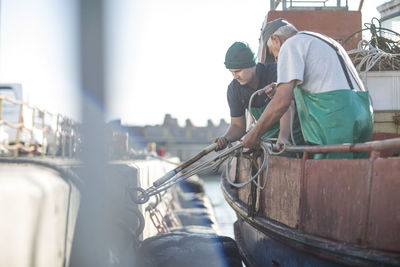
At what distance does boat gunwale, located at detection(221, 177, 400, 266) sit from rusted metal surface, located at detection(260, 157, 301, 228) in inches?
3.0

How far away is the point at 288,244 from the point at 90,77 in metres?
1.99

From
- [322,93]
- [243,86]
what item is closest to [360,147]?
[322,93]

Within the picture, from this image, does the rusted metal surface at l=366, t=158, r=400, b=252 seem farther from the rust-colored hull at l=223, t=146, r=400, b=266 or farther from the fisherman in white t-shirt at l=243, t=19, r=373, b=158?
the fisherman in white t-shirt at l=243, t=19, r=373, b=158

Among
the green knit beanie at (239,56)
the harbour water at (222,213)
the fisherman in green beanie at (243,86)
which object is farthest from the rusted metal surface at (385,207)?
the harbour water at (222,213)

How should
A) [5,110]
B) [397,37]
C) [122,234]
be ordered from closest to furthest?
[122,234], [397,37], [5,110]

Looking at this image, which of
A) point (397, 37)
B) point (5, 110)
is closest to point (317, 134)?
point (397, 37)

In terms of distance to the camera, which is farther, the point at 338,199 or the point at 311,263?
the point at 311,263

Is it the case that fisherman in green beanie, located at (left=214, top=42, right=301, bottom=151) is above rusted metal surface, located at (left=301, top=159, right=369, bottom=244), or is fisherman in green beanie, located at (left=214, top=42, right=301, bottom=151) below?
above

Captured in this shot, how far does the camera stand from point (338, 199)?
3197 mm

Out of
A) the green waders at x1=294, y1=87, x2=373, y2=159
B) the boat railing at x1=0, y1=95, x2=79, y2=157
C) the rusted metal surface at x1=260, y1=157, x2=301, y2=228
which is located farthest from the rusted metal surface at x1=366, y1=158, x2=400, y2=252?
the boat railing at x1=0, y1=95, x2=79, y2=157

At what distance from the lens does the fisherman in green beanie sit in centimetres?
461

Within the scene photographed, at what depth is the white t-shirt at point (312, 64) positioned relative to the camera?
11.8 feet

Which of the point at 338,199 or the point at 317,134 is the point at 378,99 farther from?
the point at 338,199

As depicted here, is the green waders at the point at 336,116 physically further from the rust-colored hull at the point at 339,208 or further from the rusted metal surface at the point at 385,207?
the rusted metal surface at the point at 385,207
